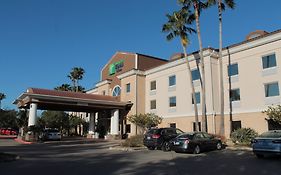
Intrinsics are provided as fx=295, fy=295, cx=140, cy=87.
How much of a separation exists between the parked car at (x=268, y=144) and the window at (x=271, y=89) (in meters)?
11.6

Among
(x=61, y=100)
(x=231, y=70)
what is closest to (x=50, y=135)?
(x=61, y=100)

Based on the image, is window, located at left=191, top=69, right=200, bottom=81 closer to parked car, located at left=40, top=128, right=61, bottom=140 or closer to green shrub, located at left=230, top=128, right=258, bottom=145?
green shrub, located at left=230, top=128, right=258, bottom=145

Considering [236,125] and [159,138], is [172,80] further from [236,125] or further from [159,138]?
[159,138]

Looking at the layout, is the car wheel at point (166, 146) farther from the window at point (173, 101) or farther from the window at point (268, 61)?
the window at point (173, 101)

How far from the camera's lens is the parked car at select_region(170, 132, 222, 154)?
60.4 feet

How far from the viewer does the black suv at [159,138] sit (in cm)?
2155

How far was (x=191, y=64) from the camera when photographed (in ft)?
112

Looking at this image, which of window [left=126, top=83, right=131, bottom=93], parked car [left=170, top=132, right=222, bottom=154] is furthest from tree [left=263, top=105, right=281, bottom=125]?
window [left=126, top=83, right=131, bottom=93]

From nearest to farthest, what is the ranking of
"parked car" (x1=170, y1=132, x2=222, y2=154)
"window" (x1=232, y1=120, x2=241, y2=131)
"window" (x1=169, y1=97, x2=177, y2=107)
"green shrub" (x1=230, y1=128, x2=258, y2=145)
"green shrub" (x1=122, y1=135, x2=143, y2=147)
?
"parked car" (x1=170, y1=132, x2=222, y2=154) → "green shrub" (x1=230, y1=128, x2=258, y2=145) → "green shrub" (x1=122, y1=135, x2=143, y2=147) → "window" (x1=232, y1=120, x2=241, y2=131) → "window" (x1=169, y1=97, x2=177, y2=107)

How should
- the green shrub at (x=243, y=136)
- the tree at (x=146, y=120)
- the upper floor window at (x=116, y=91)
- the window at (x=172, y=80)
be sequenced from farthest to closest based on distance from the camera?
the upper floor window at (x=116, y=91)
the tree at (x=146, y=120)
the window at (x=172, y=80)
the green shrub at (x=243, y=136)

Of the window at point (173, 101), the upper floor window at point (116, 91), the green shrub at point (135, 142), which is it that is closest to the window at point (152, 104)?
the window at point (173, 101)

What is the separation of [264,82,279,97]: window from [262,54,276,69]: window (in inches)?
67.5

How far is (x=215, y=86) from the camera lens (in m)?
31.6

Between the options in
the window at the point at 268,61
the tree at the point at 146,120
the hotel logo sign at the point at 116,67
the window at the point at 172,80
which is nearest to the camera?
the window at the point at 268,61
